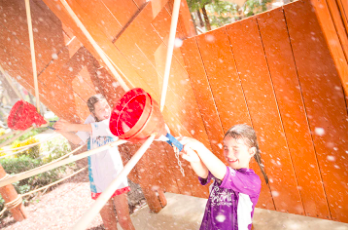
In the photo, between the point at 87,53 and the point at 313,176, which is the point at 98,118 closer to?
the point at 87,53

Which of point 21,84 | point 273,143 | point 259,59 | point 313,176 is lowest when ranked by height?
point 313,176

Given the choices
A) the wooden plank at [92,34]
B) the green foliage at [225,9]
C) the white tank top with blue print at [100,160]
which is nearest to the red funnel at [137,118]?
the white tank top with blue print at [100,160]

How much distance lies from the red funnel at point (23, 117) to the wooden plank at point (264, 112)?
0.51m

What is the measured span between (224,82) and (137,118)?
0.39 meters

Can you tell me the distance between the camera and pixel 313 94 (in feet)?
1.87

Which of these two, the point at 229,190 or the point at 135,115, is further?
the point at 229,190

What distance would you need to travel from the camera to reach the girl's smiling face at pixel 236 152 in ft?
1.81

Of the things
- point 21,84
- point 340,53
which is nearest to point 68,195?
point 21,84

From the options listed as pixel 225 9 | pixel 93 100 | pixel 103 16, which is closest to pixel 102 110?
pixel 93 100

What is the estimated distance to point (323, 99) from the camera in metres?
0.56

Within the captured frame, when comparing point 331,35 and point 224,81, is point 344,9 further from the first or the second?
point 224,81

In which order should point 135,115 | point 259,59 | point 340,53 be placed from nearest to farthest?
point 135,115 < point 340,53 < point 259,59

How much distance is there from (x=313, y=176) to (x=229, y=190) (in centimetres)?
30

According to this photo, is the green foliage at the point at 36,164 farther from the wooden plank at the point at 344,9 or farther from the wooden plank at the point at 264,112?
the wooden plank at the point at 344,9
